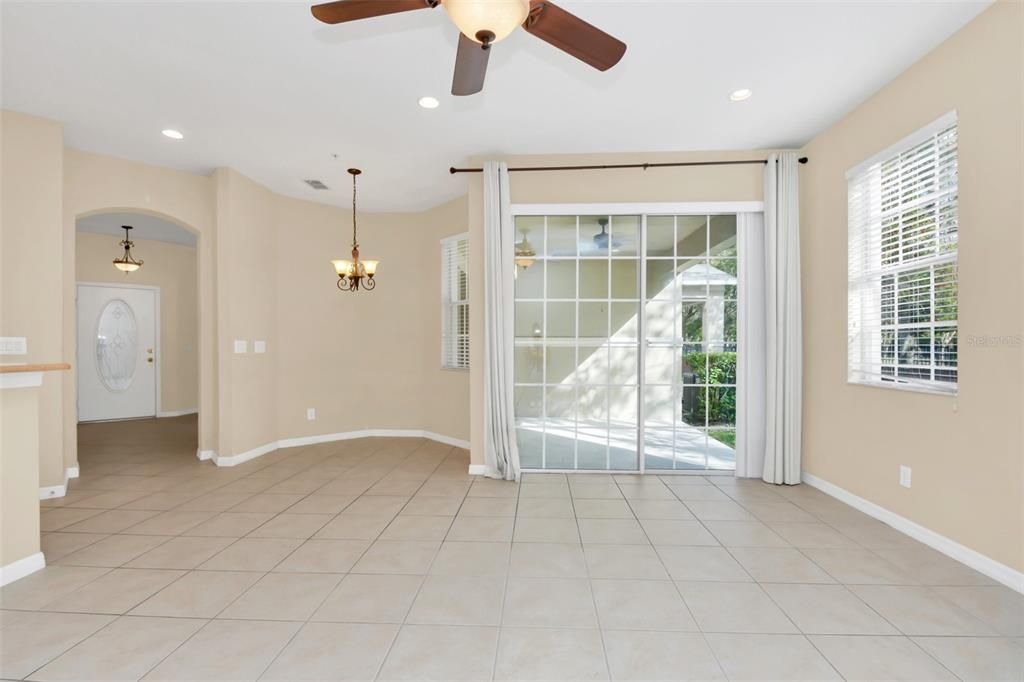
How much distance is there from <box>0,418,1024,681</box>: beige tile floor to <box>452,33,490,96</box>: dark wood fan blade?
2.38 metres

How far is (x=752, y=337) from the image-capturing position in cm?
404

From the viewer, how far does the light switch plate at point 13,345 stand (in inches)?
129

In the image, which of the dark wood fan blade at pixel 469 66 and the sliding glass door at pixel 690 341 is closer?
the dark wood fan blade at pixel 469 66

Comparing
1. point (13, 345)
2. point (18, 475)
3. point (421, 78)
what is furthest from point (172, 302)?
point (421, 78)

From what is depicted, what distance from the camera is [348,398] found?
5.69 metres

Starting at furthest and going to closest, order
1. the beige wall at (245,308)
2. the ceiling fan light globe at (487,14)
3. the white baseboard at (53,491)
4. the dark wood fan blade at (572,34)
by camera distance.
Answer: the beige wall at (245,308)
the white baseboard at (53,491)
the dark wood fan blade at (572,34)
the ceiling fan light globe at (487,14)

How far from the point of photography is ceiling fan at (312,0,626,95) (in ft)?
5.00

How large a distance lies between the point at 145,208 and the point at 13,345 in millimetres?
1657

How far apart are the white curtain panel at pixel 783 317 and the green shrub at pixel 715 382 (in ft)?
1.06

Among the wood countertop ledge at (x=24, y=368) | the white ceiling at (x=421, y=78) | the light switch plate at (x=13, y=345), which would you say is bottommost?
the wood countertop ledge at (x=24, y=368)

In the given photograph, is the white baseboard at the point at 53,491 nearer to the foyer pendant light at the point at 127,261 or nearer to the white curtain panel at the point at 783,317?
the foyer pendant light at the point at 127,261

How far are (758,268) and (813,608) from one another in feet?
9.34

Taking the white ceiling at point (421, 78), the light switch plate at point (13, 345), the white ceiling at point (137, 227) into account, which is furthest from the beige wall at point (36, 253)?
the white ceiling at point (137, 227)

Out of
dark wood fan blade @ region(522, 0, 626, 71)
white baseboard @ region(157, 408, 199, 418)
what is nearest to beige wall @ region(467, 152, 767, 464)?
dark wood fan blade @ region(522, 0, 626, 71)
